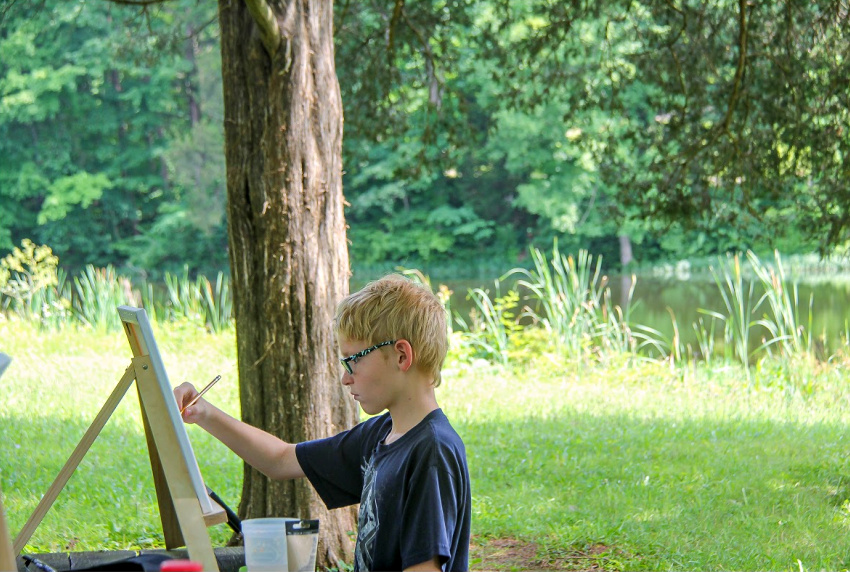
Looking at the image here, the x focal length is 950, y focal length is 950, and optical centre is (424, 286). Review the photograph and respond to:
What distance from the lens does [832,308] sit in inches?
612

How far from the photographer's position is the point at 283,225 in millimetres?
3508

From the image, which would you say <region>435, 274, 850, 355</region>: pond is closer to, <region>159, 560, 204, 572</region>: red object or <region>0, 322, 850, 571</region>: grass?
<region>0, 322, 850, 571</region>: grass

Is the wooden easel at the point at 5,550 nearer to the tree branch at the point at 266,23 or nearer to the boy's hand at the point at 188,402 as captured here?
the boy's hand at the point at 188,402

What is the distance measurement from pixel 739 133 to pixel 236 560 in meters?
4.48

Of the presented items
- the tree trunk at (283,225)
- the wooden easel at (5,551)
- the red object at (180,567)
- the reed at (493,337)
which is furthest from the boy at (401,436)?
the reed at (493,337)

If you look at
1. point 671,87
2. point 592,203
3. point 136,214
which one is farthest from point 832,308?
point 136,214

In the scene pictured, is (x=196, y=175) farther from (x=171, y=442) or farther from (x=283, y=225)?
(x=171, y=442)

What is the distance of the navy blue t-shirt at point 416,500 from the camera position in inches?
73.2

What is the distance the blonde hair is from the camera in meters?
2.06

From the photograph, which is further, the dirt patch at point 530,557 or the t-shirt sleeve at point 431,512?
the dirt patch at point 530,557

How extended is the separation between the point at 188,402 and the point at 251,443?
0.21 metres

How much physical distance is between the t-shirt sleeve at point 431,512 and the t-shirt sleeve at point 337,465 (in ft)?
1.29

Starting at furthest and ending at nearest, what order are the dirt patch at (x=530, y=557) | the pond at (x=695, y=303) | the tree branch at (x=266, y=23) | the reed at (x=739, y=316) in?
the pond at (x=695, y=303), the reed at (x=739, y=316), the dirt patch at (x=530, y=557), the tree branch at (x=266, y=23)

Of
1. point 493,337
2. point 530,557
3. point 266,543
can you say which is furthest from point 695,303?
point 266,543
